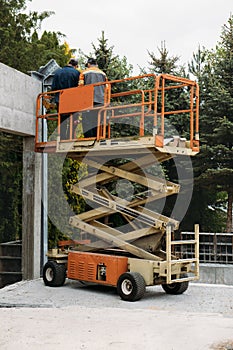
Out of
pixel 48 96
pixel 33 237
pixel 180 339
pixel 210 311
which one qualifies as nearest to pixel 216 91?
pixel 48 96

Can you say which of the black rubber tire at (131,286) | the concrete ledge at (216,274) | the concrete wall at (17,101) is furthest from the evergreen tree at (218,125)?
the black rubber tire at (131,286)

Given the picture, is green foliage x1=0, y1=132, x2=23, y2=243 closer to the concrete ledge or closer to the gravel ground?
the gravel ground

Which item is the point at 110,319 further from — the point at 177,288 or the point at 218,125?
the point at 218,125

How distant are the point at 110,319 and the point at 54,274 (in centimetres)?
295

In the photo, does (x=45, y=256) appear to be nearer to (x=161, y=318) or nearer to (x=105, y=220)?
(x=105, y=220)

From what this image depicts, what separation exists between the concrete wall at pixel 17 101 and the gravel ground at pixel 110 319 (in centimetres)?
319

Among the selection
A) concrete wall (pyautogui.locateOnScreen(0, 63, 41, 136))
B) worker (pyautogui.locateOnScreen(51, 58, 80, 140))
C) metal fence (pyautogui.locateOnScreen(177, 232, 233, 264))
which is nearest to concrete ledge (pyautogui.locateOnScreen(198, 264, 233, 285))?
metal fence (pyautogui.locateOnScreen(177, 232, 233, 264))

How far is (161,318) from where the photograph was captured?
8062 millimetres

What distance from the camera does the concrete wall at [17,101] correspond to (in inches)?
414

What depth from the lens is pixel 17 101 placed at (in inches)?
432

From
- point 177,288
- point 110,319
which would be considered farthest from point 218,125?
point 110,319

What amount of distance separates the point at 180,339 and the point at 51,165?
342 inches

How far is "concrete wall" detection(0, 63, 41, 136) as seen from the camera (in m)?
10.5

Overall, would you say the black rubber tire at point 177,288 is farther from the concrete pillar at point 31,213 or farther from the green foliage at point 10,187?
the green foliage at point 10,187
